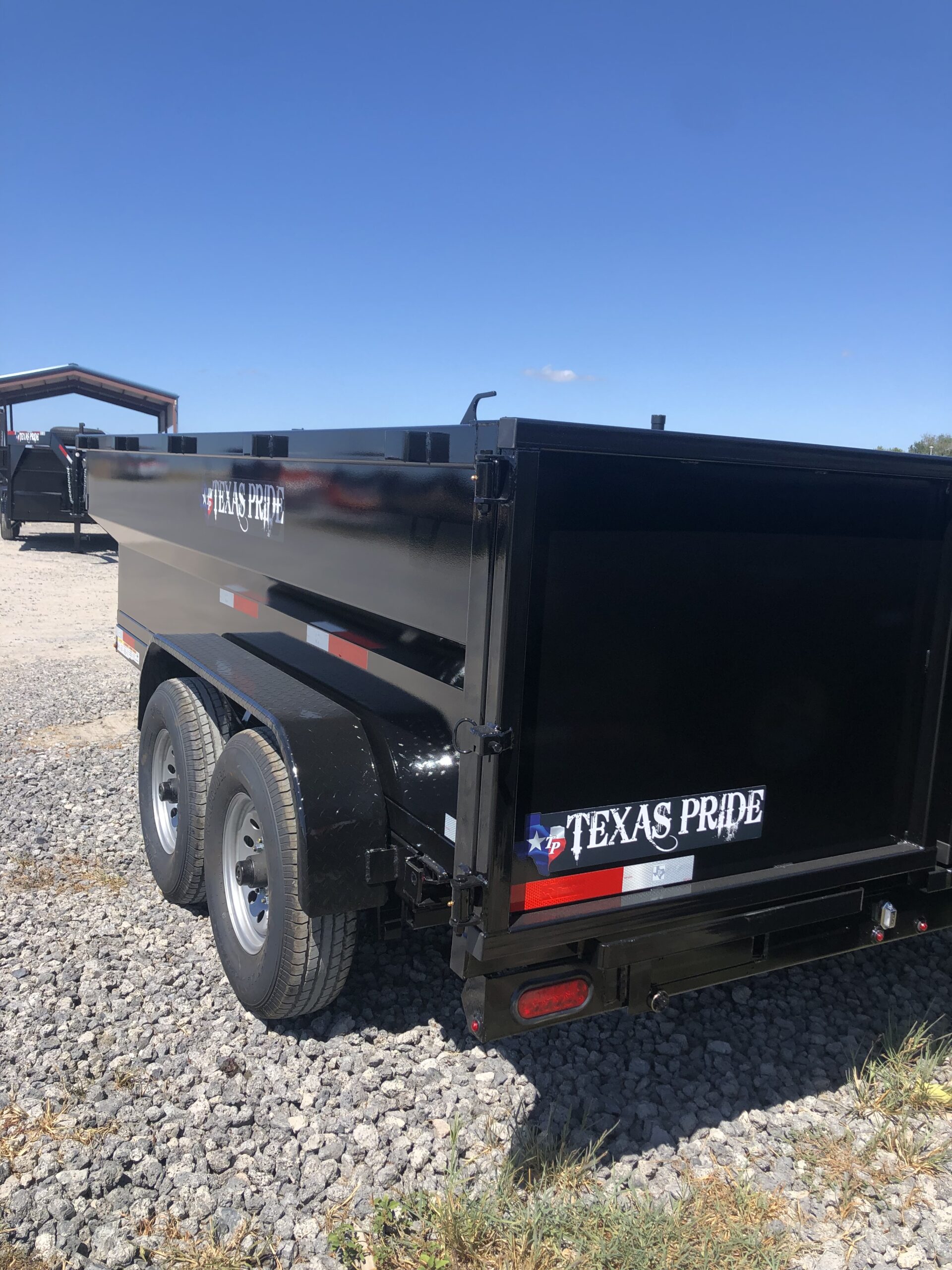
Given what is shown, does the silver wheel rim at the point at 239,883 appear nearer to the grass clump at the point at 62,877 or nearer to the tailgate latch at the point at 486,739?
the grass clump at the point at 62,877

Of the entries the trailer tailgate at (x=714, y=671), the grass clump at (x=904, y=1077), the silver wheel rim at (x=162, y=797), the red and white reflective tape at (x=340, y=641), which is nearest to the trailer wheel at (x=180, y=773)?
the silver wheel rim at (x=162, y=797)

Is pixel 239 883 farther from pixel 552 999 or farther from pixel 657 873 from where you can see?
pixel 657 873

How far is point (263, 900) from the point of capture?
3.30 meters

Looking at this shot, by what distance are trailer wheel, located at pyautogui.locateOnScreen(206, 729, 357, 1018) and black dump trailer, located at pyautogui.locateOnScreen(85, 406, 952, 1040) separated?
0.03 feet

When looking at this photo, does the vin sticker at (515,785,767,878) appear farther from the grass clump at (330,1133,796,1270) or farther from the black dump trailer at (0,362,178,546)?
the black dump trailer at (0,362,178,546)

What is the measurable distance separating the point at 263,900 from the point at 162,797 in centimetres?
104

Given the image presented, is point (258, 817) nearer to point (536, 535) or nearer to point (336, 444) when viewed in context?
point (336, 444)

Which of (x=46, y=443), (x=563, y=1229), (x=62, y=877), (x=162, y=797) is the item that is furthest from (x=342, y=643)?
(x=46, y=443)

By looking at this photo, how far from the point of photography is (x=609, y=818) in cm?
242

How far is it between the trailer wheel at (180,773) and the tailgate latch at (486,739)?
1751 millimetres

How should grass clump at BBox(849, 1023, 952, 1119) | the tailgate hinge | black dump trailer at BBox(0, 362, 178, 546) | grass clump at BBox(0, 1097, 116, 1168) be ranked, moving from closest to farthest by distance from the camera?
the tailgate hinge < grass clump at BBox(0, 1097, 116, 1168) < grass clump at BBox(849, 1023, 952, 1119) < black dump trailer at BBox(0, 362, 178, 546)

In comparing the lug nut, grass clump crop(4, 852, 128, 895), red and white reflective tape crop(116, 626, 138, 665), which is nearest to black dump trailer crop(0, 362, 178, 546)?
red and white reflective tape crop(116, 626, 138, 665)

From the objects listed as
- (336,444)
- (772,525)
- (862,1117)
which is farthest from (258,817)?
(862,1117)

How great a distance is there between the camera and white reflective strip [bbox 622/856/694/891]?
2473mm
